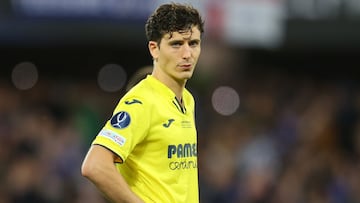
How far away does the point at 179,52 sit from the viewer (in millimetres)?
5578

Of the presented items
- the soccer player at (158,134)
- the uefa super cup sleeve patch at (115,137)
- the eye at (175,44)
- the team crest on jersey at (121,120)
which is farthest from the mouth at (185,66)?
the uefa super cup sleeve patch at (115,137)

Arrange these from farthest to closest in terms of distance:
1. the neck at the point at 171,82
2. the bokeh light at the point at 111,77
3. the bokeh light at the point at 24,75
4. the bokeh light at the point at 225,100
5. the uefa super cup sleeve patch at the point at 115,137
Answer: the bokeh light at the point at 111,77, the bokeh light at the point at 24,75, the bokeh light at the point at 225,100, the neck at the point at 171,82, the uefa super cup sleeve patch at the point at 115,137

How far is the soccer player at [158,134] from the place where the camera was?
17.2 feet

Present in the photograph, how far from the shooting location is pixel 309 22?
15000 millimetres

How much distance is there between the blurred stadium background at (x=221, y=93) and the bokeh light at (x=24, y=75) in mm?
23

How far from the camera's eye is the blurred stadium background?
473 inches

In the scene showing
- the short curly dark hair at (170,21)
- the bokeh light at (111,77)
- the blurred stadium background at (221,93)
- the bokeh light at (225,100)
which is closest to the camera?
the short curly dark hair at (170,21)

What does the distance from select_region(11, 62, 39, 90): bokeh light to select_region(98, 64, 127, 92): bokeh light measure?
3.39 ft

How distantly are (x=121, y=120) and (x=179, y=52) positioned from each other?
0.51m

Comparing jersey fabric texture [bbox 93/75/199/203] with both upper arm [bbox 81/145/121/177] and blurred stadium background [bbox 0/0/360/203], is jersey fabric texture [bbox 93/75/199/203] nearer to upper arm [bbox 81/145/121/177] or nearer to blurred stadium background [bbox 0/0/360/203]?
upper arm [bbox 81/145/121/177]

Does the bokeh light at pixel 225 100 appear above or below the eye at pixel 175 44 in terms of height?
below

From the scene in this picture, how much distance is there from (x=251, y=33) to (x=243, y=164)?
8.94 ft

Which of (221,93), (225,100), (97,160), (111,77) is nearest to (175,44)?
(97,160)

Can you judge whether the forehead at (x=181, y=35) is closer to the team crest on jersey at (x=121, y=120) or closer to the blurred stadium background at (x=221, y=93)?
the team crest on jersey at (x=121, y=120)
